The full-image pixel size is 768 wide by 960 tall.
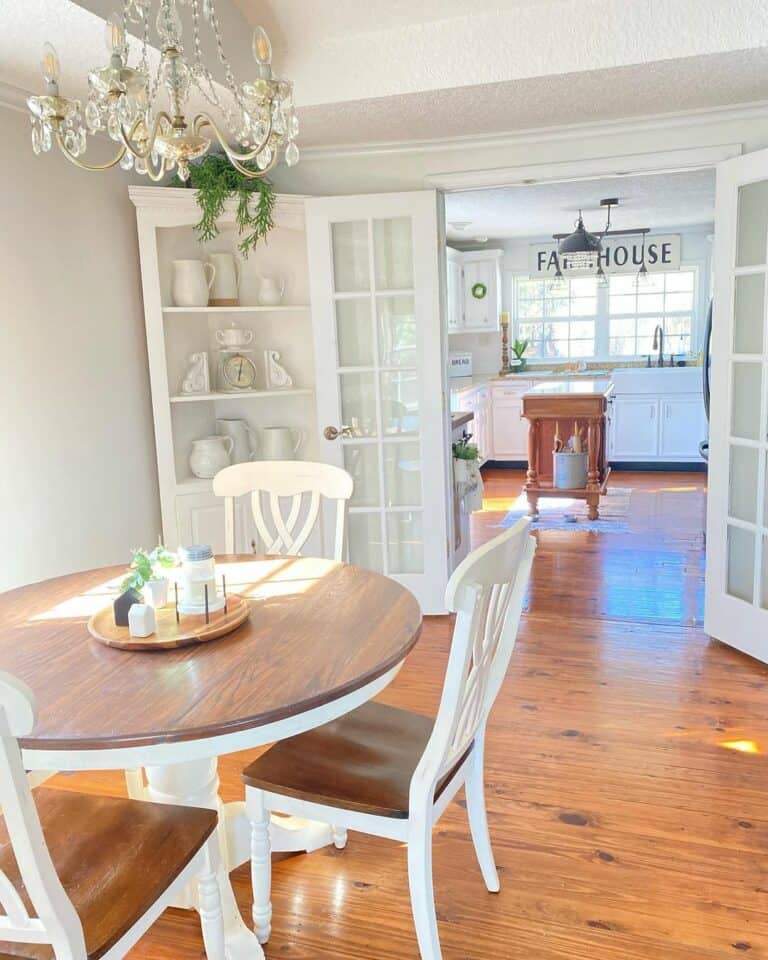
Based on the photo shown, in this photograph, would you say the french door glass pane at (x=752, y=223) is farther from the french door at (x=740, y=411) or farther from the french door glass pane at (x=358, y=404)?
the french door glass pane at (x=358, y=404)

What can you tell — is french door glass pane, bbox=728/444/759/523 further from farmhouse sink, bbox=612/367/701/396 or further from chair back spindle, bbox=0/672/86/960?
farmhouse sink, bbox=612/367/701/396

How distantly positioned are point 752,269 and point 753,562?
3.90 ft

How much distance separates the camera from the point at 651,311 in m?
7.87

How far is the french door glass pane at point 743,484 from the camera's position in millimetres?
3300

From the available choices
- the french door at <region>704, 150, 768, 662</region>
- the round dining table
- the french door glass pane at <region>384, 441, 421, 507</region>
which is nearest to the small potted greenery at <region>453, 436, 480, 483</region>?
the french door glass pane at <region>384, 441, 421, 507</region>

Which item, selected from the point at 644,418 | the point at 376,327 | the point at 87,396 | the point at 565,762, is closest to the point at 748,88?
the point at 376,327

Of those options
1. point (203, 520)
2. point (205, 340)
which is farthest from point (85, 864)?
point (205, 340)

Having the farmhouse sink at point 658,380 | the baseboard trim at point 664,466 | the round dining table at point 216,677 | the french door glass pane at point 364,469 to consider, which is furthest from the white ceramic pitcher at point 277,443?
the baseboard trim at point 664,466

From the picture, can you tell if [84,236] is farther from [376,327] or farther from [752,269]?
[752,269]

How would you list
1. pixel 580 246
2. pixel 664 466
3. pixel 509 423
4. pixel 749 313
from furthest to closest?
pixel 509 423 < pixel 664 466 < pixel 580 246 < pixel 749 313

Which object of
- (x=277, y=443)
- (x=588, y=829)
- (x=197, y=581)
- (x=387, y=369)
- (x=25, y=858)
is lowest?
(x=588, y=829)

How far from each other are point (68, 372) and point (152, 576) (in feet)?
5.39

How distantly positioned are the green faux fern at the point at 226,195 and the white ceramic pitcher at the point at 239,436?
0.89 meters

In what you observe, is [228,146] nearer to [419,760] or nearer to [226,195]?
[419,760]
